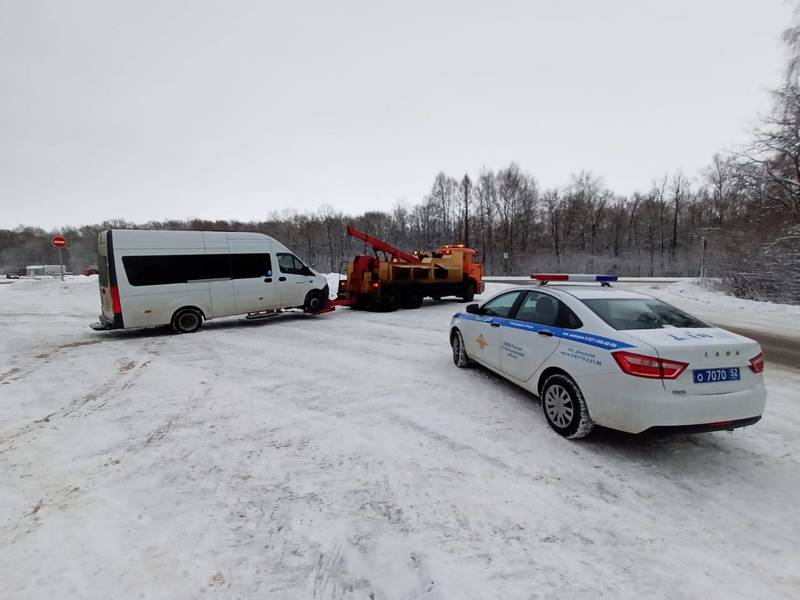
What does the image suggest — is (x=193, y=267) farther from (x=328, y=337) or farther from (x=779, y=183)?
(x=779, y=183)

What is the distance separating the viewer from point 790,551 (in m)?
2.53

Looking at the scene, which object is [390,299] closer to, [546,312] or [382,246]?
[382,246]

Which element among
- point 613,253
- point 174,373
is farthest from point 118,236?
point 613,253

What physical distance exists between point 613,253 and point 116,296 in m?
58.9

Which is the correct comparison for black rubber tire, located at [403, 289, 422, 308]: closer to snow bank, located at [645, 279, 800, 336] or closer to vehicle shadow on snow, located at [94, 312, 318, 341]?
vehicle shadow on snow, located at [94, 312, 318, 341]

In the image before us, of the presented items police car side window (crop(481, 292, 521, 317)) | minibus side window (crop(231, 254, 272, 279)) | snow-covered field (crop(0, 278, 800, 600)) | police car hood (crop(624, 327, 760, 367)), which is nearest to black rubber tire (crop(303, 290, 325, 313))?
minibus side window (crop(231, 254, 272, 279))

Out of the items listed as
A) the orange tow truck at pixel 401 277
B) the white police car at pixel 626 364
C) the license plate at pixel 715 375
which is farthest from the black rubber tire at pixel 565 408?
the orange tow truck at pixel 401 277

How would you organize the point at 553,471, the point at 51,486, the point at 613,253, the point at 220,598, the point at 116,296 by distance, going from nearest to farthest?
the point at 220,598 → the point at 51,486 → the point at 553,471 → the point at 116,296 → the point at 613,253

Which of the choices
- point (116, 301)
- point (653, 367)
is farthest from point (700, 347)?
point (116, 301)

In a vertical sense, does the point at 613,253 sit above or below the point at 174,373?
above

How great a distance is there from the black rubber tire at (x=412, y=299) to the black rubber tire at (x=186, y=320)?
6.87m

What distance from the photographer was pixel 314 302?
→ 1267 cm

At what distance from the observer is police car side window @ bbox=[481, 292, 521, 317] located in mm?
5420

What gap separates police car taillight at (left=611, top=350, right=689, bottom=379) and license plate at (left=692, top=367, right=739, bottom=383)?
0.15m
